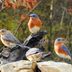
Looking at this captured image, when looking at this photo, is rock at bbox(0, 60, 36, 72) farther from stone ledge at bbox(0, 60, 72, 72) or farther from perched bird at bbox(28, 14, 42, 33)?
perched bird at bbox(28, 14, 42, 33)

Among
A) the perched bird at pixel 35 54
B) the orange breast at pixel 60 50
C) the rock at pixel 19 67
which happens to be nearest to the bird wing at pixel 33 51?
the perched bird at pixel 35 54

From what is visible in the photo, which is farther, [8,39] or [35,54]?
[8,39]

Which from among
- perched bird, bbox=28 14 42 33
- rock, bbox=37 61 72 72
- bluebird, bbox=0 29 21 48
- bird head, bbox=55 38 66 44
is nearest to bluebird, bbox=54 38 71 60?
bird head, bbox=55 38 66 44

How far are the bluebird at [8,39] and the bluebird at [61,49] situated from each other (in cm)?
44

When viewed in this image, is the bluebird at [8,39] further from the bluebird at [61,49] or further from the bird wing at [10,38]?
the bluebird at [61,49]

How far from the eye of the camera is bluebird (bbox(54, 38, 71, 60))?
17.1 feet

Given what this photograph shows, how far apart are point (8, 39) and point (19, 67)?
1.19ft

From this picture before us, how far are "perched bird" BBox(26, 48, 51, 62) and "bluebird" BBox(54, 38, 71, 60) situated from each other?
104 mm

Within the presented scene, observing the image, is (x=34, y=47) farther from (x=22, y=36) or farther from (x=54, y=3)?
(x=54, y=3)

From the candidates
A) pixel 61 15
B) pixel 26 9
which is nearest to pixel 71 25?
pixel 61 15

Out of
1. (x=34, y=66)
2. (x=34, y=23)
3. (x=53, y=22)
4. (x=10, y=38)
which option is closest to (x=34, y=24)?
(x=34, y=23)

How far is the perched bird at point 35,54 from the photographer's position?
521cm

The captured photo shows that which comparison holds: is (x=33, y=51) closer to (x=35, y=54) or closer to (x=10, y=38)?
(x=35, y=54)

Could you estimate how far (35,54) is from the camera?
5227 mm
